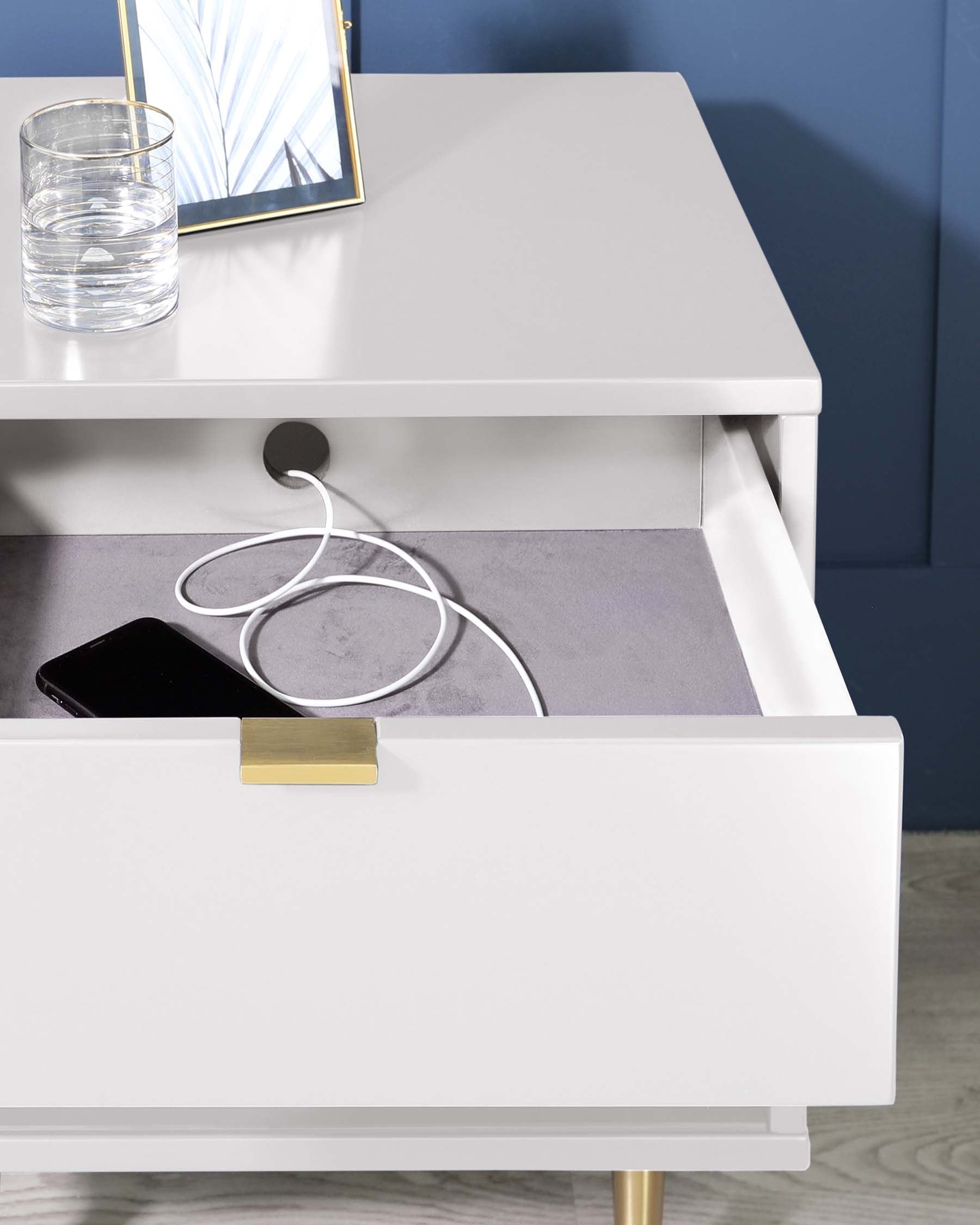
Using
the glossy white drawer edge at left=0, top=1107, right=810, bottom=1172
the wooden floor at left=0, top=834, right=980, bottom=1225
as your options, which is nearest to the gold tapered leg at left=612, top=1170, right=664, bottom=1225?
the glossy white drawer edge at left=0, top=1107, right=810, bottom=1172

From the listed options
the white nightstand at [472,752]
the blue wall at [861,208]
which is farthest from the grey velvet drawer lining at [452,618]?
the blue wall at [861,208]

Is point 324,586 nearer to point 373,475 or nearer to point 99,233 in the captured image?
point 373,475

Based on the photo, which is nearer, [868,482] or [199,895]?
[199,895]

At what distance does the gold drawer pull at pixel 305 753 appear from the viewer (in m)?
0.54

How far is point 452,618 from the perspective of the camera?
32.6 inches

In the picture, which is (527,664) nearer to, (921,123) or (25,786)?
(25,786)

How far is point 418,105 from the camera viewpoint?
98 cm

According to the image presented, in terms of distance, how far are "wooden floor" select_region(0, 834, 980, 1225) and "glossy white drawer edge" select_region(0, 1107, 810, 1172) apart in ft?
1.24

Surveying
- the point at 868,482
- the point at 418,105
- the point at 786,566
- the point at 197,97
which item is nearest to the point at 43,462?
the point at 197,97

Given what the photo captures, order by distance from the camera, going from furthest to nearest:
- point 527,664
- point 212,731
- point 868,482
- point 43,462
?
point 868,482
point 43,462
point 527,664
point 212,731

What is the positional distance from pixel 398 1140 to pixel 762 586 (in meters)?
0.33

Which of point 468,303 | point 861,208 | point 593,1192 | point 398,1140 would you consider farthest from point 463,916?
point 861,208

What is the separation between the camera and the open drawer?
55 cm

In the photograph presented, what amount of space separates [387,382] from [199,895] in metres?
0.23
